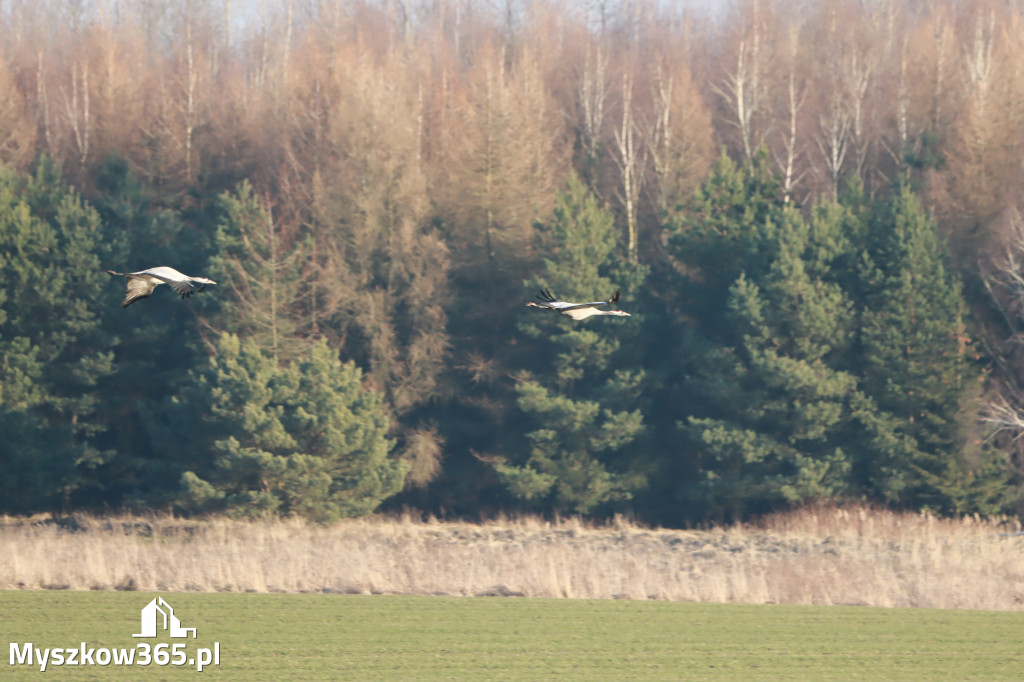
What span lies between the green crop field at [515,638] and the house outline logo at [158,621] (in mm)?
123

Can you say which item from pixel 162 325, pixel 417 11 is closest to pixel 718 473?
pixel 162 325

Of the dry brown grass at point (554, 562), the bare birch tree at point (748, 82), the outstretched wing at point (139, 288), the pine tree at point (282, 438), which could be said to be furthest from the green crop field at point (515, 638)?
the bare birch tree at point (748, 82)

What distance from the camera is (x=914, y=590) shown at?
18.7 metres

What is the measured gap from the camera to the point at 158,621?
15.6 meters

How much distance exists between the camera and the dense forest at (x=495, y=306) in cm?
3161

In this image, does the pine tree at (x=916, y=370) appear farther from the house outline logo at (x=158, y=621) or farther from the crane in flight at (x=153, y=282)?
the crane in flight at (x=153, y=282)

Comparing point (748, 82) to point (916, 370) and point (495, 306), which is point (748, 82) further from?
point (916, 370)

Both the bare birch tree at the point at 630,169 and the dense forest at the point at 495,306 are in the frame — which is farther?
the bare birch tree at the point at 630,169

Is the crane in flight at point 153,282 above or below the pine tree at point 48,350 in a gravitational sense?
above

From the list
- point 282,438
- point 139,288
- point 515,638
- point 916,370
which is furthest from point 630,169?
point 139,288

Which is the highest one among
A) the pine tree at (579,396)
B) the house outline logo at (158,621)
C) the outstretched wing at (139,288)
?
the outstretched wing at (139,288)

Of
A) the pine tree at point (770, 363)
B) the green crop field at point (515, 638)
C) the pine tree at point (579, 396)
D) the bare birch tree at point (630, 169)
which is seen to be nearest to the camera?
the green crop field at point (515, 638)

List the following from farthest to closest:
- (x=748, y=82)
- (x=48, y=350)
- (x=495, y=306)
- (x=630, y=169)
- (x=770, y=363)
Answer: (x=748, y=82) → (x=630, y=169) → (x=495, y=306) → (x=48, y=350) → (x=770, y=363)

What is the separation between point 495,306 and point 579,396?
4025 millimetres
